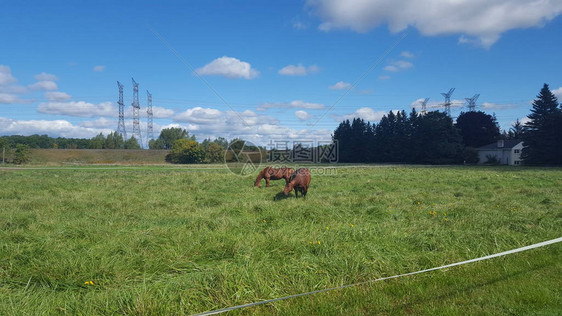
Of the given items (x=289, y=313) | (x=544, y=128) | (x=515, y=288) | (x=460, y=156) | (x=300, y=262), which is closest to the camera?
(x=289, y=313)

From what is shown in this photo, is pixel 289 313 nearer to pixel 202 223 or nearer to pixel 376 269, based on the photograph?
pixel 376 269

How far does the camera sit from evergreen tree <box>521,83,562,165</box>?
2295 inches

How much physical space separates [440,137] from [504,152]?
1913 centimetres

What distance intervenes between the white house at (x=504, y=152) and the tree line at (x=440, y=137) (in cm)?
292

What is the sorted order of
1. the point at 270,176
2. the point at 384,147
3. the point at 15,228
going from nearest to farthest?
the point at 15,228 < the point at 270,176 < the point at 384,147

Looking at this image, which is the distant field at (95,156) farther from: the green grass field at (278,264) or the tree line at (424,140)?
the green grass field at (278,264)

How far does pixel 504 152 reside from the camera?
80375mm

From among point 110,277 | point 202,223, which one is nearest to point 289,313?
point 110,277

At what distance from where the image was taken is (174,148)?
83.6m

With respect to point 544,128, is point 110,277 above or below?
below

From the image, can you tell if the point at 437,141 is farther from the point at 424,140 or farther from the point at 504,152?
→ the point at 504,152

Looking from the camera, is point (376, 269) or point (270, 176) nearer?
point (376, 269)

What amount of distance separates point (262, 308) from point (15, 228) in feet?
25.8

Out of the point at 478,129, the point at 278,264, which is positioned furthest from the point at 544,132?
the point at 278,264
